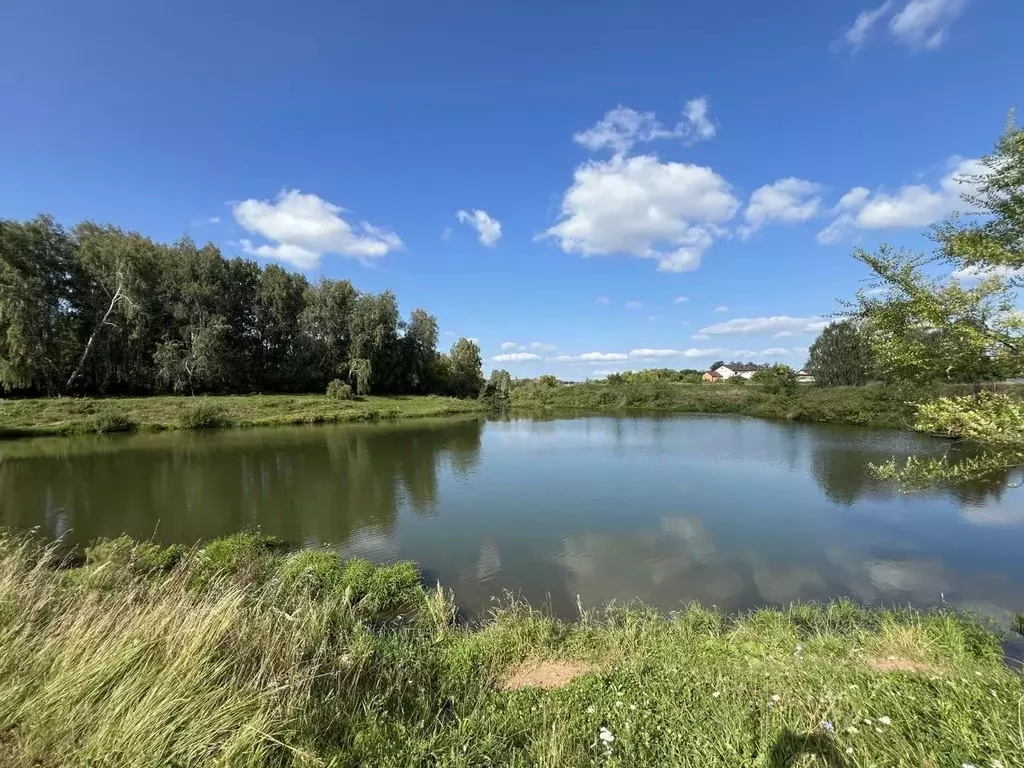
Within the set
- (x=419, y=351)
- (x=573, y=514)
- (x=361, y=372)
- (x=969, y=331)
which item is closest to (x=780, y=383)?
(x=419, y=351)

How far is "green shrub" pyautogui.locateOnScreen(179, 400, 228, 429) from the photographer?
33456mm

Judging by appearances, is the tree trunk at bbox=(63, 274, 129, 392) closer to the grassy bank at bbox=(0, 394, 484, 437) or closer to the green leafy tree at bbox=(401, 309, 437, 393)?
the grassy bank at bbox=(0, 394, 484, 437)

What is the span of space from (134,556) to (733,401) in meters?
58.9

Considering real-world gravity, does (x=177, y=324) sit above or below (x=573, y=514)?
above

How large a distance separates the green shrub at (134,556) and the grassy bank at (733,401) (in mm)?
39338

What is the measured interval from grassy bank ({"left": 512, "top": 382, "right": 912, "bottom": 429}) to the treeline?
766 inches

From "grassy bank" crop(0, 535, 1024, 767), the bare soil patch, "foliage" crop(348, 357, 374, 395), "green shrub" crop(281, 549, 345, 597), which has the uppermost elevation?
"foliage" crop(348, 357, 374, 395)

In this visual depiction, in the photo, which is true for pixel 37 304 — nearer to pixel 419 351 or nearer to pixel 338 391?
pixel 338 391

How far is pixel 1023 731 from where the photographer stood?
9.70ft

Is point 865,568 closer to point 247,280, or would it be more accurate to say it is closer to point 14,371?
point 14,371

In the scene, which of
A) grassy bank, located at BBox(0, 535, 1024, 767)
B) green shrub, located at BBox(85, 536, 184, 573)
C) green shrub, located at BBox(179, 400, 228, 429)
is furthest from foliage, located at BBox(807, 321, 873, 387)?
green shrub, located at BBox(85, 536, 184, 573)

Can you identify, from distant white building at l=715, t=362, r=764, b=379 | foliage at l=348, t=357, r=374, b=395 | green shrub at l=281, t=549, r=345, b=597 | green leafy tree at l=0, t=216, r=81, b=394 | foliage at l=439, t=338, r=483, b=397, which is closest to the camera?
green shrub at l=281, t=549, r=345, b=597

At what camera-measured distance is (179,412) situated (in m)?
34.6

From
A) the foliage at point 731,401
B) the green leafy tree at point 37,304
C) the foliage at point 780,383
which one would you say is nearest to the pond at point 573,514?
the green leafy tree at point 37,304
